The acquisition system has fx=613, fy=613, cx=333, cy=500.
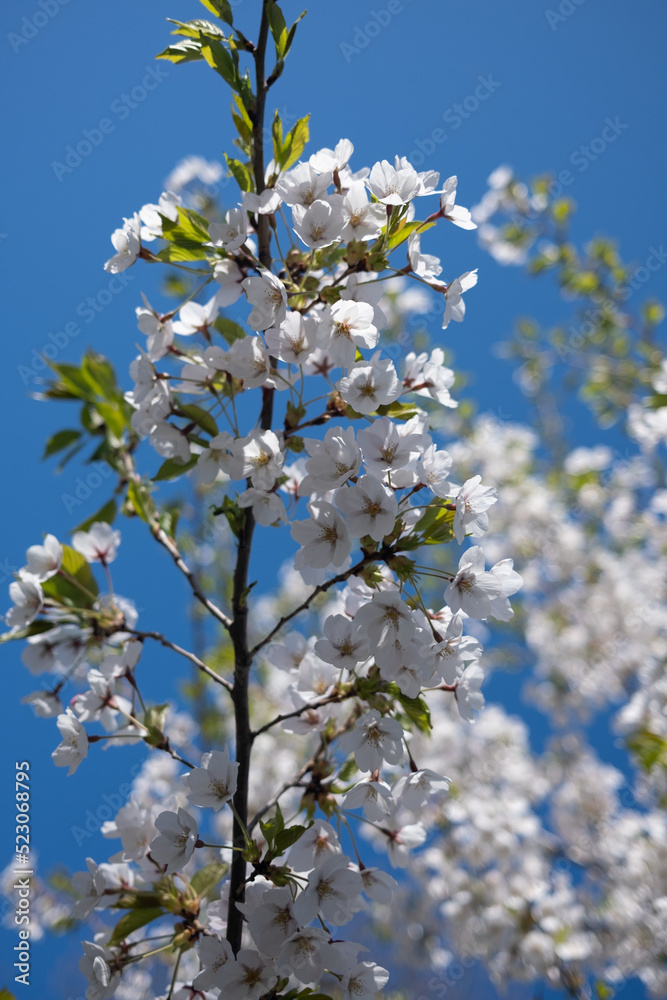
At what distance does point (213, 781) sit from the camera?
3.16ft

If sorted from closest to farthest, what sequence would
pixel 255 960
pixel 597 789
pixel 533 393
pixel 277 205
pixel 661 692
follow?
pixel 255 960, pixel 277 205, pixel 661 692, pixel 597 789, pixel 533 393

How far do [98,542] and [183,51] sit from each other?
3.19ft

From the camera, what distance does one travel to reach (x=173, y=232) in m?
1.08

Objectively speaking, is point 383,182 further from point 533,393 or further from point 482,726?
point 533,393

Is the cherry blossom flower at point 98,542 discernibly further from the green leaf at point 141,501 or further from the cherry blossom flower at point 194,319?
the cherry blossom flower at point 194,319

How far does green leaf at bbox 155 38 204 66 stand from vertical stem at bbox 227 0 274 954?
109 mm

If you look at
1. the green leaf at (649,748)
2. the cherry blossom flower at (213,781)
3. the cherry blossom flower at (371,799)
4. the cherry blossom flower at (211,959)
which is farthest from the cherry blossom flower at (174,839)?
the green leaf at (649,748)

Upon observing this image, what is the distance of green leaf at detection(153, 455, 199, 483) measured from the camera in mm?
1181

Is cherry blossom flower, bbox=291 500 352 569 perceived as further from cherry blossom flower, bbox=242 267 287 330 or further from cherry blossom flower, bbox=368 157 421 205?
cherry blossom flower, bbox=368 157 421 205

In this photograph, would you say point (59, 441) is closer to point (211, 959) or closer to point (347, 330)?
point (347, 330)

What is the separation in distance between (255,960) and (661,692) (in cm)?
225

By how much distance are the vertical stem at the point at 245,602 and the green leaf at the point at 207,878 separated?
0.08 meters

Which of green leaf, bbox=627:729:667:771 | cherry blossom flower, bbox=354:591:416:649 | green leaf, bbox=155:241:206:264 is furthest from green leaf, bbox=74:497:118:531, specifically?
green leaf, bbox=627:729:667:771

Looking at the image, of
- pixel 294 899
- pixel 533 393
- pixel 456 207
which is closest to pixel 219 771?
pixel 294 899
